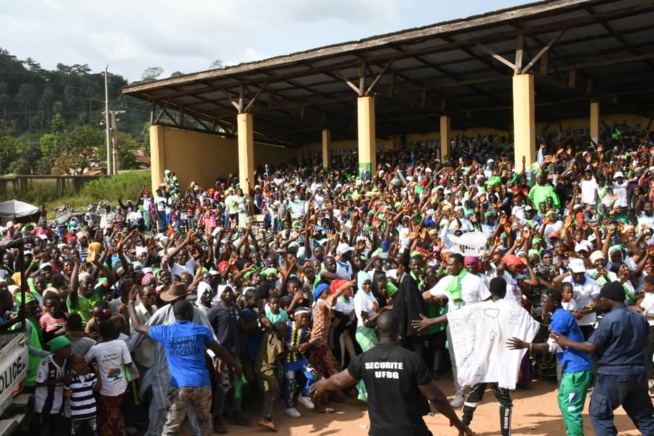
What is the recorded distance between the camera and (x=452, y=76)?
2002cm

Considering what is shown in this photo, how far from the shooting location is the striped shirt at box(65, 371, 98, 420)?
226 inches

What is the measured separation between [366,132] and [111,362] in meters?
13.7

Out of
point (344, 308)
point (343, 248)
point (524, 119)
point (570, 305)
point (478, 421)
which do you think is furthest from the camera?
point (524, 119)

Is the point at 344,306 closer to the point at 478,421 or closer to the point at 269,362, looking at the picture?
the point at 269,362

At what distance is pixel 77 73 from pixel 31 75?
1221 cm

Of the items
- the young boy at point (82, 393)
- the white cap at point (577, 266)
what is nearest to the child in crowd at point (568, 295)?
the white cap at point (577, 266)

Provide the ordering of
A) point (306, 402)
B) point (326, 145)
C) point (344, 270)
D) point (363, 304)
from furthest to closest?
point (326, 145) < point (344, 270) < point (363, 304) < point (306, 402)

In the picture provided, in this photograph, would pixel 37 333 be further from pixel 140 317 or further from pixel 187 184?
pixel 187 184

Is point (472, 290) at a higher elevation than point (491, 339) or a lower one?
higher

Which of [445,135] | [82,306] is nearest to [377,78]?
[445,135]

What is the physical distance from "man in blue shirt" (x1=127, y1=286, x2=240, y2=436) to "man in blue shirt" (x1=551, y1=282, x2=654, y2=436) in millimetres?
3243

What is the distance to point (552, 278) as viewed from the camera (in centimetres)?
868

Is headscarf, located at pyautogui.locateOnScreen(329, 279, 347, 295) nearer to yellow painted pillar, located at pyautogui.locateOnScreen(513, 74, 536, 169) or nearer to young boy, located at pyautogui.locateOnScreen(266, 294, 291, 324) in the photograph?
young boy, located at pyautogui.locateOnScreen(266, 294, 291, 324)

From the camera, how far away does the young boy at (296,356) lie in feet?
24.2
